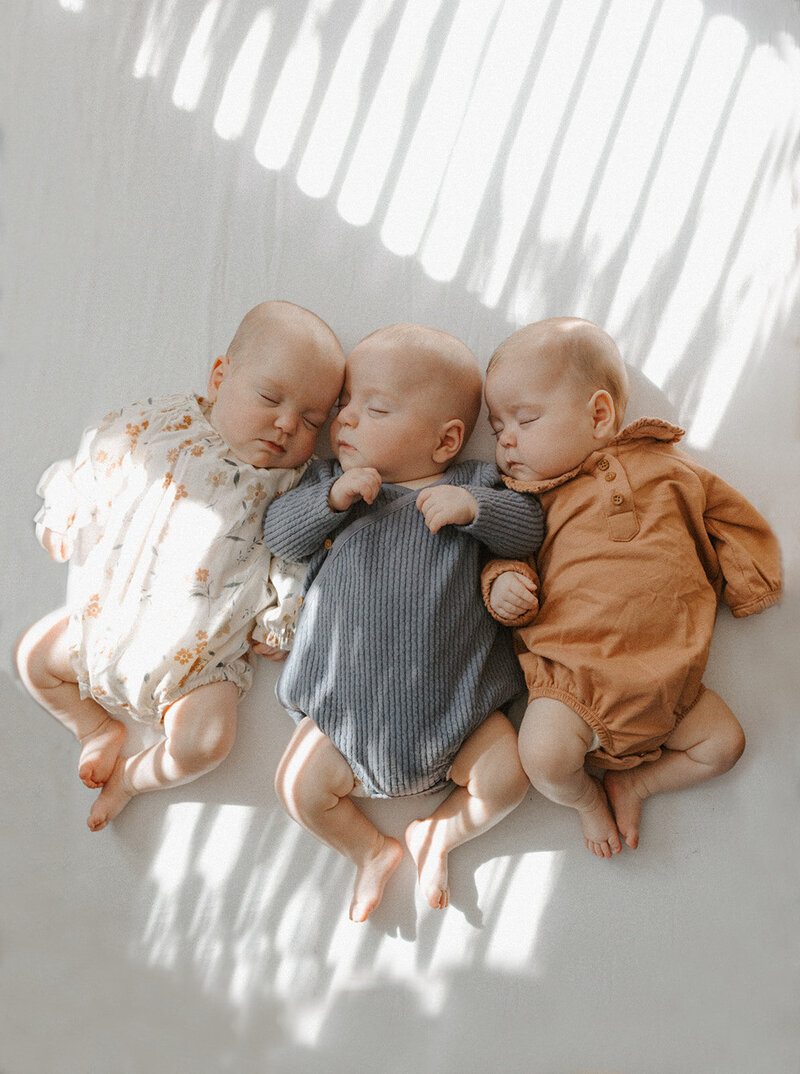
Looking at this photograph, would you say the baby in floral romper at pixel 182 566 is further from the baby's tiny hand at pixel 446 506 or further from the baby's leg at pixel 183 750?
the baby's tiny hand at pixel 446 506

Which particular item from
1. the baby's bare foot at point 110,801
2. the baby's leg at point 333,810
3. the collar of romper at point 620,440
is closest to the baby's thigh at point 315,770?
the baby's leg at point 333,810

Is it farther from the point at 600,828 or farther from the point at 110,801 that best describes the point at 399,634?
the point at 110,801

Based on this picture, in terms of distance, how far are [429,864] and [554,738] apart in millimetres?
311

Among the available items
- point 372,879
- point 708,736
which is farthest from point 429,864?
point 708,736

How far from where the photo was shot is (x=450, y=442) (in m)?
1.50

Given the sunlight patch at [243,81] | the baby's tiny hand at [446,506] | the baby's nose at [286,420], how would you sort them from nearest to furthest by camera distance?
1. the baby's tiny hand at [446,506]
2. the baby's nose at [286,420]
3. the sunlight patch at [243,81]

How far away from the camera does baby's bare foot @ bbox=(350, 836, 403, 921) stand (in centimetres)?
148

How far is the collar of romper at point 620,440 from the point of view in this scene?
4.77ft

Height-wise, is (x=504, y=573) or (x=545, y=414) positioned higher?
(x=545, y=414)

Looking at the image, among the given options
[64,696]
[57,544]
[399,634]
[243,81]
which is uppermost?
[243,81]

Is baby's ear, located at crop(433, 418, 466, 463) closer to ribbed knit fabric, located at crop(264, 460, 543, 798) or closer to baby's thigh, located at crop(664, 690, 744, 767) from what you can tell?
ribbed knit fabric, located at crop(264, 460, 543, 798)

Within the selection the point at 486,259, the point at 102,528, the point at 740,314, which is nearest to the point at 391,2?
the point at 486,259

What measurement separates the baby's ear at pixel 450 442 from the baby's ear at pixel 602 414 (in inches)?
8.4

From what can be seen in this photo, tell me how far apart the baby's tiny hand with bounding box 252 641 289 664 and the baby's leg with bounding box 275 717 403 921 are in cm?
12
